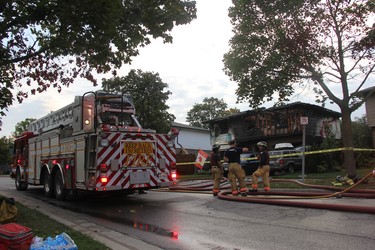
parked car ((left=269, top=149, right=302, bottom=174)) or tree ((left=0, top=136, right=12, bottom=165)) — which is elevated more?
tree ((left=0, top=136, right=12, bottom=165))

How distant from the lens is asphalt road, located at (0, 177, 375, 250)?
18.9 feet

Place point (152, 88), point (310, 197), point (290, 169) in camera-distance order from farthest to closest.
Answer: point (152, 88) < point (290, 169) < point (310, 197)

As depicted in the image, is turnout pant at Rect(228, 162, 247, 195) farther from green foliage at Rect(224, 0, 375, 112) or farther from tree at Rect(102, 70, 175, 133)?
tree at Rect(102, 70, 175, 133)

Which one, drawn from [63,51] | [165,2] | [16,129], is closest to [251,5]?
[165,2]

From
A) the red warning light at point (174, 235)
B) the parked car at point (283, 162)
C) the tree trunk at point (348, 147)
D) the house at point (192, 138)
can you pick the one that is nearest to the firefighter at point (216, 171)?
the tree trunk at point (348, 147)

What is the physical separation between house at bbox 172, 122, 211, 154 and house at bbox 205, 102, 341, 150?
9.99 m

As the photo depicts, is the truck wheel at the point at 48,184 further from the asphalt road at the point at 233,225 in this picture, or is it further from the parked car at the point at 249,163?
the parked car at the point at 249,163


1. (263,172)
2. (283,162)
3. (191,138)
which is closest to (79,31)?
(263,172)

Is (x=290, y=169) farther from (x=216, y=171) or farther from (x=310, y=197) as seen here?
(x=310, y=197)

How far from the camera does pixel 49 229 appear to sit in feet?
22.6

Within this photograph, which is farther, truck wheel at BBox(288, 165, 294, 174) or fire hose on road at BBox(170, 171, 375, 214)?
truck wheel at BBox(288, 165, 294, 174)

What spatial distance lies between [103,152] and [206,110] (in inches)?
2741

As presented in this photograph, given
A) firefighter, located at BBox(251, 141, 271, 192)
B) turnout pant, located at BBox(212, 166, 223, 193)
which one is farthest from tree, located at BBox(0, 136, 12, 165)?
firefighter, located at BBox(251, 141, 271, 192)

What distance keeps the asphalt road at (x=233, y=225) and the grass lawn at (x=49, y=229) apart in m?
0.96
